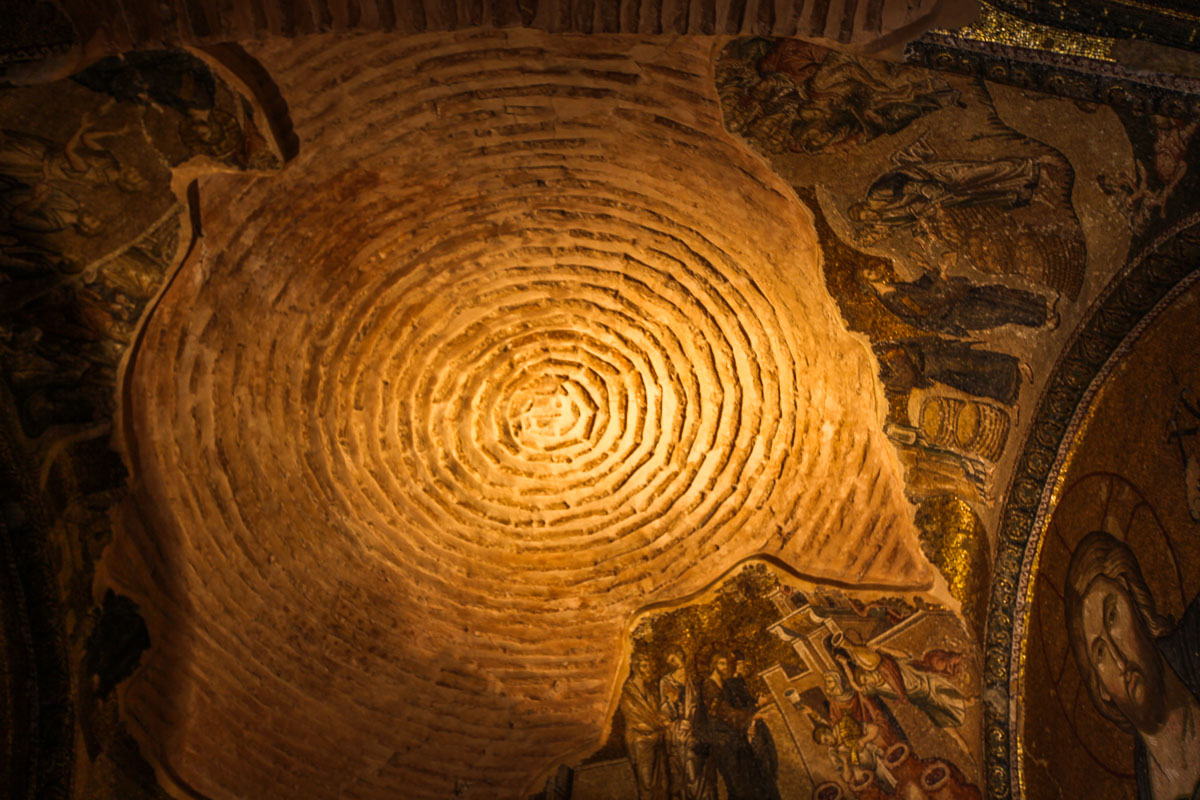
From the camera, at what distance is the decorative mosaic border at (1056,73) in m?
4.79

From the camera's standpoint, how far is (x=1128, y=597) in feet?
19.5

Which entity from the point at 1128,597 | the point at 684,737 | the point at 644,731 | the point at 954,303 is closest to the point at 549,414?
the point at 644,731

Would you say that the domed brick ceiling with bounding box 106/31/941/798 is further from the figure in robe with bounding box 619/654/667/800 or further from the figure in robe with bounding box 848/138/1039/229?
the figure in robe with bounding box 848/138/1039/229

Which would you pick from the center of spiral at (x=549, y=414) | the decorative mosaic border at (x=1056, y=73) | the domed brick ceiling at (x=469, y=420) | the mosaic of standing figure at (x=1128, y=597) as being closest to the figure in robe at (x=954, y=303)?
the domed brick ceiling at (x=469, y=420)

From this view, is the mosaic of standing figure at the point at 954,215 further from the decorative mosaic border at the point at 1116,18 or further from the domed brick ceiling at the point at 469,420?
the decorative mosaic border at the point at 1116,18

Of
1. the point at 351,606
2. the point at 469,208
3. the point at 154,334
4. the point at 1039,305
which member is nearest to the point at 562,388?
the point at 469,208

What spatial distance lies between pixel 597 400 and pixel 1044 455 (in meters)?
3.18

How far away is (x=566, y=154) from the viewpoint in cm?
670

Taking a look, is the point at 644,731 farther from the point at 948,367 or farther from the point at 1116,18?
the point at 1116,18

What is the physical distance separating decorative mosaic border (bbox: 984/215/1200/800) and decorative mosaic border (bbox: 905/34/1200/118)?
0.68 meters

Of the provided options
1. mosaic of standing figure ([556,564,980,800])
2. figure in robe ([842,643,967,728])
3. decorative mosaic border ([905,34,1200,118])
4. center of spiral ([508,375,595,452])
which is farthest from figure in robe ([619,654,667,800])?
decorative mosaic border ([905,34,1200,118])

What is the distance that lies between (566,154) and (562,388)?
2.03 metres

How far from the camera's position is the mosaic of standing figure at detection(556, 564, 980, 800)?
7.25 m

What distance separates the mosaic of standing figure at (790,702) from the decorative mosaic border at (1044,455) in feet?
0.68
